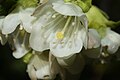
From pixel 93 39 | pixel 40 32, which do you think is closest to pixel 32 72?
pixel 40 32

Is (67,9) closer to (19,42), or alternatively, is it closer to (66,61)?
(66,61)

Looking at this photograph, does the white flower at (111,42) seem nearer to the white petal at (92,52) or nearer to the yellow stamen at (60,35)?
the white petal at (92,52)

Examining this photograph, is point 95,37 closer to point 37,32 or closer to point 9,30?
point 37,32

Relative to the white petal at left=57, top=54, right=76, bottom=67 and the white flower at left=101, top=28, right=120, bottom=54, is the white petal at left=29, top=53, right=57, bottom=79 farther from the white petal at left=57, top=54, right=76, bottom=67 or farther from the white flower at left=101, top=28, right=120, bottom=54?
the white flower at left=101, top=28, right=120, bottom=54

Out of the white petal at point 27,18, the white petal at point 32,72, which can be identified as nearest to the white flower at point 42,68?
the white petal at point 32,72

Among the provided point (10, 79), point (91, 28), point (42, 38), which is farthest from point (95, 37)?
point (10, 79)
